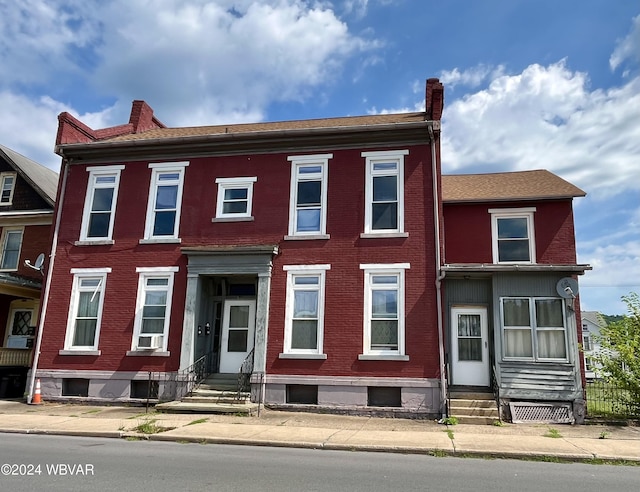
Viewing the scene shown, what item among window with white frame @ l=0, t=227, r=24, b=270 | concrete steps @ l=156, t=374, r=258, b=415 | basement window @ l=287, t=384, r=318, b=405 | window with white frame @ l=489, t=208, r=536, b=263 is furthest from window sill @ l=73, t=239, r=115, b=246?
window with white frame @ l=489, t=208, r=536, b=263

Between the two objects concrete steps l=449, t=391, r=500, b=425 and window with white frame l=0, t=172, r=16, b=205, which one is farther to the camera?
window with white frame l=0, t=172, r=16, b=205

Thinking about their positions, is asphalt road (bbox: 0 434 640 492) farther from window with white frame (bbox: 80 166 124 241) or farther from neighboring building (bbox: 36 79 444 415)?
window with white frame (bbox: 80 166 124 241)

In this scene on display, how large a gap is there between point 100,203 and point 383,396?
10.9 m

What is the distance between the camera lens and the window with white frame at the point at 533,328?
44.6 feet

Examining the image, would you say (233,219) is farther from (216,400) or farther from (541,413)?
(541,413)

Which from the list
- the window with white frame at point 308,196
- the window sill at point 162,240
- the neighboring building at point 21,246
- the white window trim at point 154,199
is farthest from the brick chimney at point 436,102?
the neighboring building at point 21,246

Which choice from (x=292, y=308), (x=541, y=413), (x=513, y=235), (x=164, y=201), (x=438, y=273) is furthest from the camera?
(x=164, y=201)

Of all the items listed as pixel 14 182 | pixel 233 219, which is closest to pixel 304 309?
pixel 233 219

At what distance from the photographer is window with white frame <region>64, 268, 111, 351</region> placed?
52.2 ft

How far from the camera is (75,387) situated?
51.5 feet

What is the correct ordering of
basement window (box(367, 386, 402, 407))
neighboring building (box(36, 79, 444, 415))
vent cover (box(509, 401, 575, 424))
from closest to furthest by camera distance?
1. vent cover (box(509, 401, 575, 424))
2. basement window (box(367, 386, 402, 407))
3. neighboring building (box(36, 79, 444, 415))

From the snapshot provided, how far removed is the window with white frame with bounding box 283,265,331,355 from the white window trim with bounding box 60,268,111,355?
19.4 feet

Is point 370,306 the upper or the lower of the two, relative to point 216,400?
upper

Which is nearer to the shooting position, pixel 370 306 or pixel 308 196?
pixel 370 306
